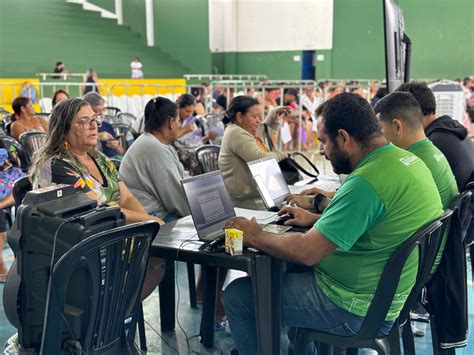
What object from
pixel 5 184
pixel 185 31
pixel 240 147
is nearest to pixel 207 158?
pixel 240 147

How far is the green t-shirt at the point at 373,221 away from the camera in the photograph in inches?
72.2

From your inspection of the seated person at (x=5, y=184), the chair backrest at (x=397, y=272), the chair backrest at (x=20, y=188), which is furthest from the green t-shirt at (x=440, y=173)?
the seated person at (x=5, y=184)

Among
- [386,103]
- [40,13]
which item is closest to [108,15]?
[40,13]

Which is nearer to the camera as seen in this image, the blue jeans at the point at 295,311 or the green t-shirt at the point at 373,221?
the green t-shirt at the point at 373,221

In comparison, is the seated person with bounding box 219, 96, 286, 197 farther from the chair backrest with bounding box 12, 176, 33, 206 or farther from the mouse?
the chair backrest with bounding box 12, 176, 33, 206

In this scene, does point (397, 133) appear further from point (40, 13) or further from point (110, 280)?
point (40, 13)

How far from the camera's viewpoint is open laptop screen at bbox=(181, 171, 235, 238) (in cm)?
235

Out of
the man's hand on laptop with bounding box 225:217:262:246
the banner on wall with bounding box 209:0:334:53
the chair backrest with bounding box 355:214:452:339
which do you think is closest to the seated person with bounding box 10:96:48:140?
the man's hand on laptop with bounding box 225:217:262:246

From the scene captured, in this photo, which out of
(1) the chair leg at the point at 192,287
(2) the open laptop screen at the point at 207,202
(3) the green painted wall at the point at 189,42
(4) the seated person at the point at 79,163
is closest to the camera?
(2) the open laptop screen at the point at 207,202

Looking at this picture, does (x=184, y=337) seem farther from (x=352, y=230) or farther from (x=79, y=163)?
(x=352, y=230)

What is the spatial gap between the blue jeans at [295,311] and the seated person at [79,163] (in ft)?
2.13

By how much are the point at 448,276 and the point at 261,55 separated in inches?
652

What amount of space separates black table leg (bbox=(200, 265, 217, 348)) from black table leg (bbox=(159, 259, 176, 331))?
0.21 metres

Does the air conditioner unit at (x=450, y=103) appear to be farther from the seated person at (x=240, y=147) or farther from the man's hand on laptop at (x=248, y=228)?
the man's hand on laptop at (x=248, y=228)
